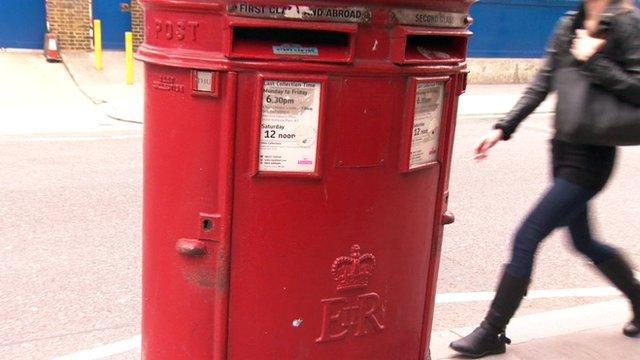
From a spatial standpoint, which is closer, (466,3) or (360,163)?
(360,163)

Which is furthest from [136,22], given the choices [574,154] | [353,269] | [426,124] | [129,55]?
[353,269]

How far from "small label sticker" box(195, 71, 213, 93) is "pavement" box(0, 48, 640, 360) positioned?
1821 mm

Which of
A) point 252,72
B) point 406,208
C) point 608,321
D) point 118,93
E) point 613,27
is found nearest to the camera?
point 252,72

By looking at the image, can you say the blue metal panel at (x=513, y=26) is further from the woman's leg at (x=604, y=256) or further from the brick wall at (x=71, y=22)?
the woman's leg at (x=604, y=256)

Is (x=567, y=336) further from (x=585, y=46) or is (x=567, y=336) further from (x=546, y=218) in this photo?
(x=585, y=46)

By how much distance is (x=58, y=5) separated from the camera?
15.2m

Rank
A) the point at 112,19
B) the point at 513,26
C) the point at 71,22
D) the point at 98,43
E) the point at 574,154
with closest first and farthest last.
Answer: the point at 574,154
the point at 98,43
the point at 71,22
the point at 112,19
the point at 513,26

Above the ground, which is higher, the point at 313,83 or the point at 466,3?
the point at 466,3

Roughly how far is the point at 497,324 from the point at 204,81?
6.06ft

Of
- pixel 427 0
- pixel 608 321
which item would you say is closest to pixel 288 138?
pixel 427 0

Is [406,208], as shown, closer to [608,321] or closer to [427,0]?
[427,0]

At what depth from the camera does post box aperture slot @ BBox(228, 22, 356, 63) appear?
6.80 feet

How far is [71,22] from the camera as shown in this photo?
15.3 meters

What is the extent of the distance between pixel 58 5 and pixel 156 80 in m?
14.3
